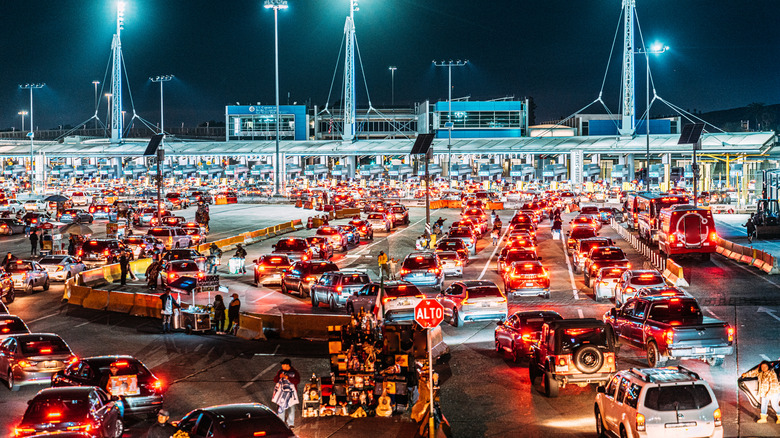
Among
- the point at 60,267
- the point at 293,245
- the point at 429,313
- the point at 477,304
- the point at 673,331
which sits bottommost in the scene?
the point at 60,267

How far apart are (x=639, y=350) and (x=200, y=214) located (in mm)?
41101

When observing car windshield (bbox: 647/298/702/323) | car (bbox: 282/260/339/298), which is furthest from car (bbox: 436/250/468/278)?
car windshield (bbox: 647/298/702/323)

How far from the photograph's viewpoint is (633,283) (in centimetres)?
2656

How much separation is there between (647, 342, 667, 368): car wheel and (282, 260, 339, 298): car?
1419cm

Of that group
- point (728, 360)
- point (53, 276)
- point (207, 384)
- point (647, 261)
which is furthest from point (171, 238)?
point (728, 360)

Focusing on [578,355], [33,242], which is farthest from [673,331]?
[33,242]

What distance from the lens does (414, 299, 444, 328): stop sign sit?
15688 mm

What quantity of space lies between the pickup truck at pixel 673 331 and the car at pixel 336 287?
372 inches

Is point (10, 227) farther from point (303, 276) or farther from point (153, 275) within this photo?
point (303, 276)

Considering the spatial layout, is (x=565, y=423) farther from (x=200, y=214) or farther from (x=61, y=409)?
(x=200, y=214)

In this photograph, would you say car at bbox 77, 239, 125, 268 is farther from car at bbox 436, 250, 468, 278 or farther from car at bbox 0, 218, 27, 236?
car at bbox 0, 218, 27, 236

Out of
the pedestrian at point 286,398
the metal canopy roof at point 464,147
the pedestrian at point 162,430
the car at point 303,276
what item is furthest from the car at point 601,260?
the metal canopy roof at point 464,147

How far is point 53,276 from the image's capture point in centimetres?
3650

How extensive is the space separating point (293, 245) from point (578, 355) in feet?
79.3
